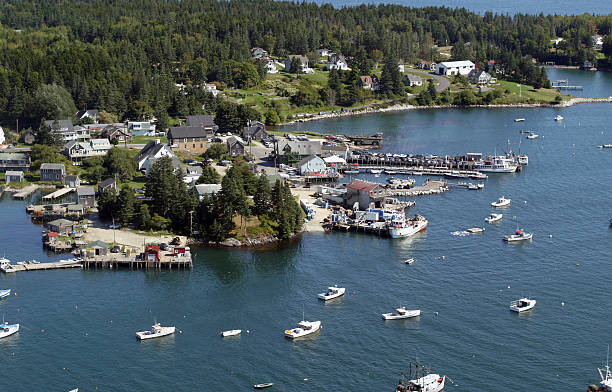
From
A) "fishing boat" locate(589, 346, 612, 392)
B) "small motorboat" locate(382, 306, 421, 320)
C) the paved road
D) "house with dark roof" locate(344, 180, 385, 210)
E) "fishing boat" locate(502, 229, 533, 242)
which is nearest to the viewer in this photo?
"fishing boat" locate(589, 346, 612, 392)

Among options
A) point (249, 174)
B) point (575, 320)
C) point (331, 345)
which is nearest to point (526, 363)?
point (575, 320)

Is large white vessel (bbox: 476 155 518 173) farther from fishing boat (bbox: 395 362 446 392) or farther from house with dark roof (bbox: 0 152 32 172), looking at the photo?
fishing boat (bbox: 395 362 446 392)

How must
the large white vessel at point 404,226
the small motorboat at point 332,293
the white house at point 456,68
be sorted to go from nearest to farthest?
the small motorboat at point 332,293 < the large white vessel at point 404,226 < the white house at point 456,68

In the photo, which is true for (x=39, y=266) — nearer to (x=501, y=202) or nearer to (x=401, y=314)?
(x=401, y=314)

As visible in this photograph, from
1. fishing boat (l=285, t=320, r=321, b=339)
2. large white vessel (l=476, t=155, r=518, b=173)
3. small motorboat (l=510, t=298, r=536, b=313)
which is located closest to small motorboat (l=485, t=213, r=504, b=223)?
small motorboat (l=510, t=298, r=536, b=313)

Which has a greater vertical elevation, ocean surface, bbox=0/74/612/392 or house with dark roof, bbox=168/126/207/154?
house with dark roof, bbox=168/126/207/154

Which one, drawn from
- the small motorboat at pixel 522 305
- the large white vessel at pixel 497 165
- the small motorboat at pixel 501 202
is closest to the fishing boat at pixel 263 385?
the small motorboat at pixel 522 305

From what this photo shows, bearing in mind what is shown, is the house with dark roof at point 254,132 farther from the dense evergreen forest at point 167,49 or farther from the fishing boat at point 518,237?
the fishing boat at point 518,237
